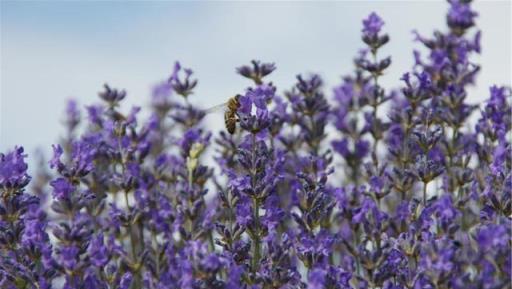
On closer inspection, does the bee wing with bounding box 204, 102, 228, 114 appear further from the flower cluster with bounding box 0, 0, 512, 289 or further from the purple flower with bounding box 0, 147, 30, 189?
the purple flower with bounding box 0, 147, 30, 189

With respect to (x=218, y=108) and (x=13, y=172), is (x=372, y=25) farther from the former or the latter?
(x=13, y=172)

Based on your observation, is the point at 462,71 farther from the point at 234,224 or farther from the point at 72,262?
the point at 72,262

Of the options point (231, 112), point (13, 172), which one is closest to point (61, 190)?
point (13, 172)

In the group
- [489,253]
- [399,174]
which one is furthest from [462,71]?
[489,253]

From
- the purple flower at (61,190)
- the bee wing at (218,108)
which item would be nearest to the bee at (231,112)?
the bee wing at (218,108)

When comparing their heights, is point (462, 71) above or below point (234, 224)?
above

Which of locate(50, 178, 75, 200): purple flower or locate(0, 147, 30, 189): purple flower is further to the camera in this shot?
locate(0, 147, 30, 189): purple flower

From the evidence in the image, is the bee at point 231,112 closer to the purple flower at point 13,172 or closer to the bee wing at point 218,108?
the bee wing at point 218,108

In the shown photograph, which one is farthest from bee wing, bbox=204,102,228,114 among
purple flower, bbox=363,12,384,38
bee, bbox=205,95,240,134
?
purple flower, bbox=363,12,384,38
